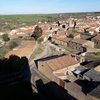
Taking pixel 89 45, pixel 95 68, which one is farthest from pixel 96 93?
pixel 89 45

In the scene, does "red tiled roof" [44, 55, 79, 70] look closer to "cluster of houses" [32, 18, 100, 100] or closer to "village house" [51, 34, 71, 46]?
"cluster of houses" [32, 18, 100, 100]

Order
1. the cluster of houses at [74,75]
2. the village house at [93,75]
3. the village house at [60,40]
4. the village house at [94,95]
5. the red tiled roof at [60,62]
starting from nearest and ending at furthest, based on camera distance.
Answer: the village house at [94,95] < the cluster of houses at [74,75] < the village house at [93,75] < the red tiled roof at [60,62] < the village house at [60,40]

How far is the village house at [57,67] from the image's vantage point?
1139 inches

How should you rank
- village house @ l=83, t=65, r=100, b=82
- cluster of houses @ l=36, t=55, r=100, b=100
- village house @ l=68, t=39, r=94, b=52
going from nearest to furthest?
cluster of houses @ l=36, t=55, r=100, b=100, village house @ l=83, t=65, r=100, b=82, village house @ l=68, t=39, r=94, b=52

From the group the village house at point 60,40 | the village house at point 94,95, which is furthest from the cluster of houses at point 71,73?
the village house at point 60,40

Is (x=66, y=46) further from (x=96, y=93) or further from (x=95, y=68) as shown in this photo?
(x=96, y=93)

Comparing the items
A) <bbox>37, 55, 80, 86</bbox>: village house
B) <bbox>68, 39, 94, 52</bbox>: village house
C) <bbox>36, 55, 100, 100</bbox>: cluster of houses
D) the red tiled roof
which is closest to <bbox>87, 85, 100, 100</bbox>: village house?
<bbox>36, 55, 100, 100</bbox>: cluster of houses

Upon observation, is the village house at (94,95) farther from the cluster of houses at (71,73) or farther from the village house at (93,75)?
the village house at (93,75)

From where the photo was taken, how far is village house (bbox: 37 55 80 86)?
28922 mm

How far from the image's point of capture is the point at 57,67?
2994 centimetres

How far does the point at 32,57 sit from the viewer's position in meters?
41.6

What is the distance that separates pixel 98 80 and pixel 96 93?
4987mm

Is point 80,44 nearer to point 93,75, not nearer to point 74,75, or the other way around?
point 74,75

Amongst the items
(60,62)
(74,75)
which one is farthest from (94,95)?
(60,62)
